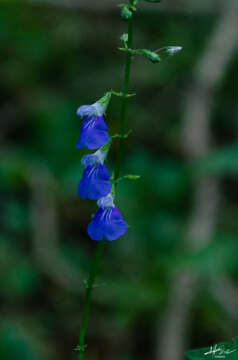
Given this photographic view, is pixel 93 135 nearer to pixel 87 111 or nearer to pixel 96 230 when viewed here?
pixel 87 111

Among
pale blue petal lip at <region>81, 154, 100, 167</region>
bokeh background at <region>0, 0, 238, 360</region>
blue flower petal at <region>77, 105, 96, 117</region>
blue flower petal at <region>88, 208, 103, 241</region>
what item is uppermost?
bokeh background at <region>0, 0, 238, 360</region>

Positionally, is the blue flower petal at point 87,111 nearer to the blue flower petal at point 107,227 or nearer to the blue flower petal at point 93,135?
the blue flower petal at point 93,135

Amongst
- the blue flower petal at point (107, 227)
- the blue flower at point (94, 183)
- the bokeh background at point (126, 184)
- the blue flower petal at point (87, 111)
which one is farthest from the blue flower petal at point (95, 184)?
the bokeh background at point (126, 184)

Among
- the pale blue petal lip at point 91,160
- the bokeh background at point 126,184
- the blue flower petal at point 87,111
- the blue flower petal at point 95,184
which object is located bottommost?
the blue flower petal at point 95,184

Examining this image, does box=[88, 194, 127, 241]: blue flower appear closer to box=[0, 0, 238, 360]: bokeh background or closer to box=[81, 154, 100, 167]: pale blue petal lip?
box=[81, 154, 100, 167]: pale blue petal lip

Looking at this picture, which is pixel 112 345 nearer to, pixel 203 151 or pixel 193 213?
pixel 193 213

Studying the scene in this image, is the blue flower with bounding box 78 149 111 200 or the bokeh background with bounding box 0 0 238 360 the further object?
the bokeh background with bounding box 0 0 238 360

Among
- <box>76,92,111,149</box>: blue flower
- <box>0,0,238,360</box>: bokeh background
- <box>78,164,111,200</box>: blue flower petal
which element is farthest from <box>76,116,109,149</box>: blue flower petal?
<box>0,0,238,360</box>: bokeh background
